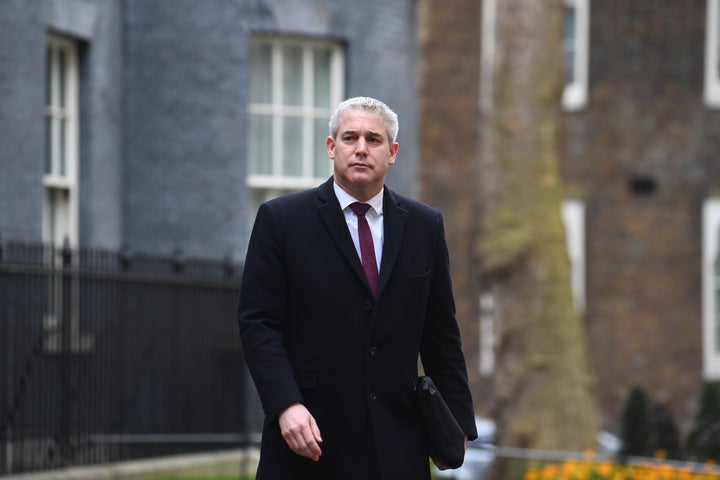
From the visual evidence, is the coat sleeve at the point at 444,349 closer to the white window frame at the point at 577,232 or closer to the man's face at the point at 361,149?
the man's face at the point at 361,149

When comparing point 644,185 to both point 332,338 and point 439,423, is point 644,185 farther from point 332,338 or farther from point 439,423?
point 332,338

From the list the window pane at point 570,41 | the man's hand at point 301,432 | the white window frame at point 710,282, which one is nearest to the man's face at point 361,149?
the man's hand at point 301,432

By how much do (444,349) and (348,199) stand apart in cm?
61

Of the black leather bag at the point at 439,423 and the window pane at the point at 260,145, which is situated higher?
the window pane at the point at 260,145

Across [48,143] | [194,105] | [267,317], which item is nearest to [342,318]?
[267,317]

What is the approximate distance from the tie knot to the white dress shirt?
0.03 feet

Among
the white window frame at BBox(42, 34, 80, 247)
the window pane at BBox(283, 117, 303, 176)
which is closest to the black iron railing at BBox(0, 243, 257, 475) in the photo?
the white window frame at BBox(42, 34, 80, 247)

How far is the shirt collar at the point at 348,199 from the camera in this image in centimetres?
530

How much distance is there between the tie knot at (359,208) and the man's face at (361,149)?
0.25ft

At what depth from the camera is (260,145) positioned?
51.2ft

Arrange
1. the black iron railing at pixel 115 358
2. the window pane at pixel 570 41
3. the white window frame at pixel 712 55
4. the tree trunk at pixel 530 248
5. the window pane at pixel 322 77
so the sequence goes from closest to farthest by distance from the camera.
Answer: the black iron railing at pixel 115 358, the tree trunk at pixel 530 248, the window pane at pixel 322 77, the white window frame at pixel 712 55, the window pane at pixel 570 41

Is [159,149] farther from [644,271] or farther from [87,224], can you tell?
[644,271]

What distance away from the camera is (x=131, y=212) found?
15.0 meters

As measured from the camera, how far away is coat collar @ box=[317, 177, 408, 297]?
520 cm
